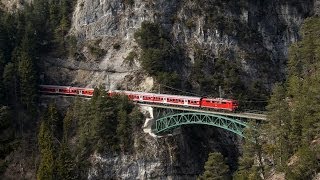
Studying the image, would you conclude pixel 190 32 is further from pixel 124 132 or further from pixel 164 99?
pixel 124 132

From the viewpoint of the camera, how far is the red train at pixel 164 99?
201 ft

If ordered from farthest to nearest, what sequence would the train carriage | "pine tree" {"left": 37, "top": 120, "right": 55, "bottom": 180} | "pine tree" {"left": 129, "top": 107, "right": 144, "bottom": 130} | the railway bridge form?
"pine tree" {"left": 129, "top": 107, "right": 144, "bottom": 130}, "pine tree" {"left": 37, "top": 120, "right": 55, "bottom": 180}, the train carriage, the railway bridge

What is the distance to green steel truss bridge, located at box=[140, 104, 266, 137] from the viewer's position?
57.4m

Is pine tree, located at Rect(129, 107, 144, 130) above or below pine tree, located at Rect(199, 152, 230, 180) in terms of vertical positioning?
above

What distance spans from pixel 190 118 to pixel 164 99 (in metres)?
5.14

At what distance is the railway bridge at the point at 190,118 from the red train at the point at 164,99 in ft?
2.33

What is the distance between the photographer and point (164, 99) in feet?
226

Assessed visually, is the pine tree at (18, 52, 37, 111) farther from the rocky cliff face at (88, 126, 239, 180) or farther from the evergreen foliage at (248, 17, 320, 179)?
the evergreen foliage at (248, 17, 320, 179)

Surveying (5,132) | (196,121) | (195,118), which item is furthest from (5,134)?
(196,121)

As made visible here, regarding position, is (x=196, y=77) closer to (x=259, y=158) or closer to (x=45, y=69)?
(x=45, y=69)

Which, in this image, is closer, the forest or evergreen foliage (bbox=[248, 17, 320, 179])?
evergreen foliage (bbox=[248, 17, 320, 179])

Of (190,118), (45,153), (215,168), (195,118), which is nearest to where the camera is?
(215,168)

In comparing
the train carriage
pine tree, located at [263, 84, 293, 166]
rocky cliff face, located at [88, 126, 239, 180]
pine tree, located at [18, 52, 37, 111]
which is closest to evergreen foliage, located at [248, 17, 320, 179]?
pine tree, located at [263, 84, 293, 166]

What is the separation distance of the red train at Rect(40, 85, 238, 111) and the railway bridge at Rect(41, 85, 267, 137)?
0.71 metres
